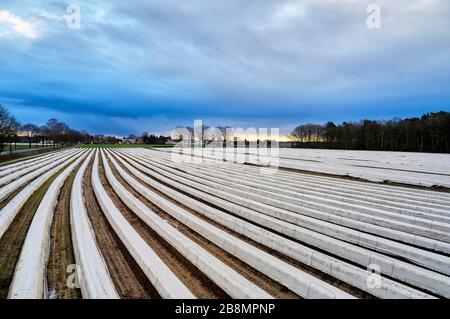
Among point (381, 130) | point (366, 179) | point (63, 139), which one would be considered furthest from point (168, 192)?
point (63, 139)

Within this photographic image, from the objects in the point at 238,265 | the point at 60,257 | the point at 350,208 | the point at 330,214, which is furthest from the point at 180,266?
the point at 350,208

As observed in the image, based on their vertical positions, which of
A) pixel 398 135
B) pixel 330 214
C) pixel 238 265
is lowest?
pixel 238 265

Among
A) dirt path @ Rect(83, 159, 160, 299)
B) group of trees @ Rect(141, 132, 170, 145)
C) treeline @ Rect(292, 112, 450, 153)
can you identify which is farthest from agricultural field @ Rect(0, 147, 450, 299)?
group of trees @ Rect(141, 132, 170, 145)

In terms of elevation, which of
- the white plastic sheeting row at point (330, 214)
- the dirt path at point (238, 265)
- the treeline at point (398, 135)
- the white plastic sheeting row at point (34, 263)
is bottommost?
the dirt path at point (238, 265)

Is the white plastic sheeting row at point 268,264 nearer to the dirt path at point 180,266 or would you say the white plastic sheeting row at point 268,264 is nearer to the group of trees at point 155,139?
the dirt path at point 180,266

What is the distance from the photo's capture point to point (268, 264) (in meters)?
3.56

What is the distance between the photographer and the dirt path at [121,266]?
306cm

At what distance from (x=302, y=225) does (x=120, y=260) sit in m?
3.39

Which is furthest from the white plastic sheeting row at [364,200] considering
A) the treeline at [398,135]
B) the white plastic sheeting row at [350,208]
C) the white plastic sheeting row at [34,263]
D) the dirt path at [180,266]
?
the treeline at [398,135]

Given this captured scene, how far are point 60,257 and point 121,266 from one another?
1.05 m

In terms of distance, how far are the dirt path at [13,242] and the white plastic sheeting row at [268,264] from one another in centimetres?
279

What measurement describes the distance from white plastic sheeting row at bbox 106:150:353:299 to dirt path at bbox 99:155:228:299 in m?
0.72

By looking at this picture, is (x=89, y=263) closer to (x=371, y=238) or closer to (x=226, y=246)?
(x=226, y=246)

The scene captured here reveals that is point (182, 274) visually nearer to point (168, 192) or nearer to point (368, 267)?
point (368, 267)
